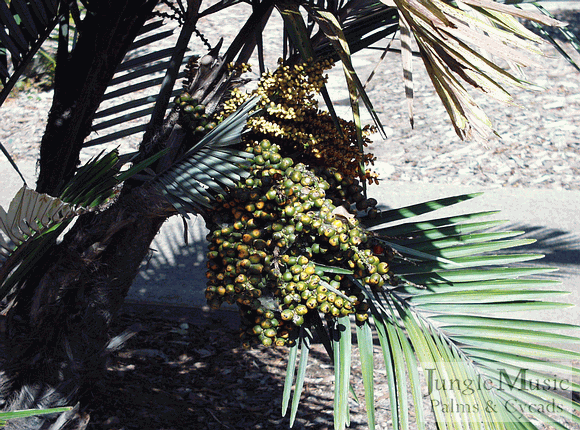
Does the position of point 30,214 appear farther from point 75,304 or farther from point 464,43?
point 464,43

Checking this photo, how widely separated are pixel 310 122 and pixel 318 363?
1413 millimetres

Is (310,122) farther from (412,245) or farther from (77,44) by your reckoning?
(77,44)

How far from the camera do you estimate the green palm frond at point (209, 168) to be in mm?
1500

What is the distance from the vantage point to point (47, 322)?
5.95ft

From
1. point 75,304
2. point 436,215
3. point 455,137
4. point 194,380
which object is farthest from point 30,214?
point 455,137

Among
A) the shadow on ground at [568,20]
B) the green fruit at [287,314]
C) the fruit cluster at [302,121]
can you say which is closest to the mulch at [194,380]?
the green fruit at [287,314]

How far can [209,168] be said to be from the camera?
Result: 60.3 inches

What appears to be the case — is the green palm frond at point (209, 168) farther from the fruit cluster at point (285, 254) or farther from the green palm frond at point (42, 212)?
the green palm frond at point (42, 212)

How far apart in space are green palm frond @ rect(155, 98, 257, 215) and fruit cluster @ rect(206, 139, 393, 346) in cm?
7

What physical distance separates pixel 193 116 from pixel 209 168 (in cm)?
22

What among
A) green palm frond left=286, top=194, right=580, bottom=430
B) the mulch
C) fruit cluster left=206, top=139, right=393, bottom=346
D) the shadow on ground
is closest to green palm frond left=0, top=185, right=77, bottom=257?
fruit cluster left=206, top=139, right=393, bottom=346

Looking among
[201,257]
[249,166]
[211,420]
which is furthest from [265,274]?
[201,257]

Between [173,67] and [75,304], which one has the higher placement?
[173,67]

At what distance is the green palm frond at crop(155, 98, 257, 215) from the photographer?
59.1 inches
